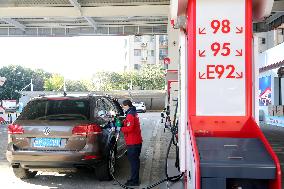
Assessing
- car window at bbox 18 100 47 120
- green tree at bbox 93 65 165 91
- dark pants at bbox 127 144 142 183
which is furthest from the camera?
green tree at bbox 93 65 165 91

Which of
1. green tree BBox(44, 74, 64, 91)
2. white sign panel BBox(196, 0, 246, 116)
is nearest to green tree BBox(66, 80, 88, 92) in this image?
green tree BBox(44, 74, 64, 91)

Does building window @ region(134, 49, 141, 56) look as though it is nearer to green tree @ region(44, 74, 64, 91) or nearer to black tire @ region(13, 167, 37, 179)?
green tree @ region(44, 74, 64, 91)

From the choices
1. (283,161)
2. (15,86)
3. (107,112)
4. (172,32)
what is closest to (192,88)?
(107,112)

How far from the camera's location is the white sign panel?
4656 millimetres

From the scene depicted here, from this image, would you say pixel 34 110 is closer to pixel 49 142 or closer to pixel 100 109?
pixel 49 142

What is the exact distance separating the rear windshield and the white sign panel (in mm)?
2880

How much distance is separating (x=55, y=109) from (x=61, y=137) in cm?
73

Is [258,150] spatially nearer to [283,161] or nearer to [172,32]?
[283,161]

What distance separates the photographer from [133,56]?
9225 centimetres

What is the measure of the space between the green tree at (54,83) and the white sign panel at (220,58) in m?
82.0

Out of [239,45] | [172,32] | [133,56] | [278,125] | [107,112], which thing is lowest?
[278,125]

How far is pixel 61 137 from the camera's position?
663cm

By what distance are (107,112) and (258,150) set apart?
4111mm

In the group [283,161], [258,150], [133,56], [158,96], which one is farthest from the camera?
[133,56]
